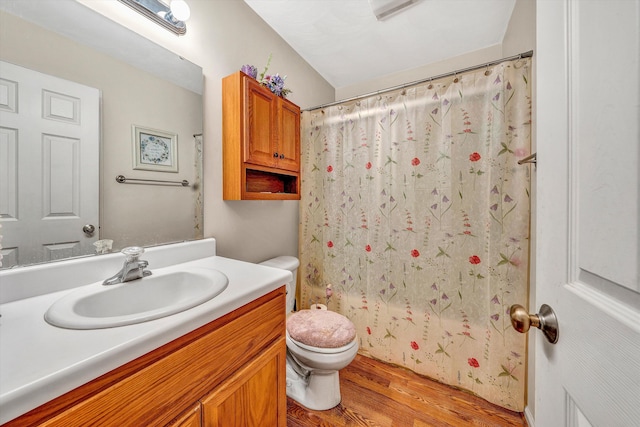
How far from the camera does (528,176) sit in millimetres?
1152

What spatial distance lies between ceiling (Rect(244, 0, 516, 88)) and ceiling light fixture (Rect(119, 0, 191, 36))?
583 mm

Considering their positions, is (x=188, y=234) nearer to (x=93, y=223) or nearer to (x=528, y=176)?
(x=93, y=223)

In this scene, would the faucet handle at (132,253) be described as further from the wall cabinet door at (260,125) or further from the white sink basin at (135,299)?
the wall cabinet door at (260,125)

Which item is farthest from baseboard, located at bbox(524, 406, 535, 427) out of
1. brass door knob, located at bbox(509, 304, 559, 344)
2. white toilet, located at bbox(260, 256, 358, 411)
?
brass door knob, located at bbox(509, 304, 559, 344)

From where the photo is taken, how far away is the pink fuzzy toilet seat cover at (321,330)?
120cm

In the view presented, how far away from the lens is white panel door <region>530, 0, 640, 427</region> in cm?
27

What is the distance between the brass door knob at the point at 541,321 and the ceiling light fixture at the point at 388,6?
64.8 inches

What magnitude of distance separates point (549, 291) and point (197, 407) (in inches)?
33.7

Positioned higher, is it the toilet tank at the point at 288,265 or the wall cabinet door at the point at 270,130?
the wall cabinet door at the point at 270,130

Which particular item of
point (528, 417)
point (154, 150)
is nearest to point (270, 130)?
point (154, 150)

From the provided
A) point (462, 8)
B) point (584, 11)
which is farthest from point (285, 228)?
point (462, 8)

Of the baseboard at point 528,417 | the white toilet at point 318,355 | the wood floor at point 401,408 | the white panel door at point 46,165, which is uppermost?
the white panel door at point 46,165

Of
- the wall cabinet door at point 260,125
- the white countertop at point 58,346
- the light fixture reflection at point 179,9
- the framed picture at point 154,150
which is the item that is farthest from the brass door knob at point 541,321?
the light fixture reflection at point 179,9

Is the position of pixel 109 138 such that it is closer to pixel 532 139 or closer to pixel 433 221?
pixel 433 221
